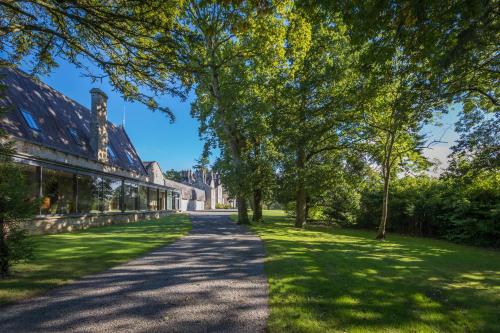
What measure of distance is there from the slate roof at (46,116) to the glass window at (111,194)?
5.81ft

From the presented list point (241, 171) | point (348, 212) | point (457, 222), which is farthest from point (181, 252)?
point (348, 212)

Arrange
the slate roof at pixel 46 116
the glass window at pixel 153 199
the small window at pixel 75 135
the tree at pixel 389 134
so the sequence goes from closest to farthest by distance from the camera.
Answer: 1. the tree at pixel 389 134
2. the slate roof at pixel 46 116
3. the small window at pixel 75 135
4. the glass window at pixel 153 199

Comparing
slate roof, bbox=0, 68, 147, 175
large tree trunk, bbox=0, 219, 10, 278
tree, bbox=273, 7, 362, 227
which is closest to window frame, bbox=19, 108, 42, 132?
slate roof, bbox=0, 68, 147, 175

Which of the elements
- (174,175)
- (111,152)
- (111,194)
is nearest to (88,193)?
(111,194)

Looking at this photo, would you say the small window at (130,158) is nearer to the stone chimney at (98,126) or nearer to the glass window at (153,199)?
the glass window at (153,199)

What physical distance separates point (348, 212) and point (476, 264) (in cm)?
1759

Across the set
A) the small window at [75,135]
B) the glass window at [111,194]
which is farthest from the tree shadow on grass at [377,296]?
the small window at [75,135]

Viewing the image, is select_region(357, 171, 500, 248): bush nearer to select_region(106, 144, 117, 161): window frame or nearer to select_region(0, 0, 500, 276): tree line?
select_region(0, 0, 500, 276): tree line

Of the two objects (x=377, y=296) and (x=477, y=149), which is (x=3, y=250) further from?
(x=477, y=149)

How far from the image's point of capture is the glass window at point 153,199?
2877 centimetres

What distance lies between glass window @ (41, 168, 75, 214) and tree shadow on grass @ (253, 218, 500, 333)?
1128 centimetres

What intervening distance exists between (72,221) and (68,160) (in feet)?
10.4

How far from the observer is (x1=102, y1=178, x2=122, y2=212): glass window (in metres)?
19.5

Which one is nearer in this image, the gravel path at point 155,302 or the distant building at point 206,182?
the gravel path at point 155,302
